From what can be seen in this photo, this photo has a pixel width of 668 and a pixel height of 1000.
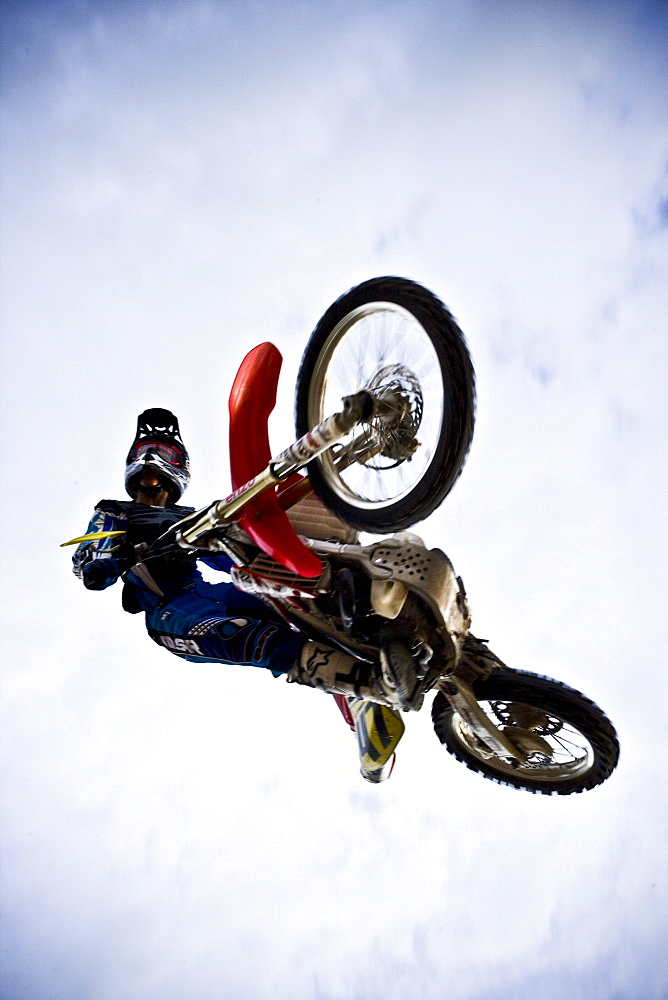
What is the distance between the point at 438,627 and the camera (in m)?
4.96

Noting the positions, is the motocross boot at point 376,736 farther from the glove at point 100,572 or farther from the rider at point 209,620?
the glove at point 100,572

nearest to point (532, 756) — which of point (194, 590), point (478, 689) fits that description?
point (478, 689)

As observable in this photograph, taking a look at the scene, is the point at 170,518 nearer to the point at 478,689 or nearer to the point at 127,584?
the point at 127,584

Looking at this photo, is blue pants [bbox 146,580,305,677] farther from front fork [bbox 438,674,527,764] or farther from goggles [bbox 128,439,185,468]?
goggles [bbox 128,439,185,468]

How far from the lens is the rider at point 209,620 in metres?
5.23

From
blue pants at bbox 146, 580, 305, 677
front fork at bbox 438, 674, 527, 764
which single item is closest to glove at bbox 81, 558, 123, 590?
blue pants at bbox 146, 580, 305, 677

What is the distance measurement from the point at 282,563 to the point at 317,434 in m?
0.83

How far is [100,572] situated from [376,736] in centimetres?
226

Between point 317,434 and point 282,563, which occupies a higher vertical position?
point 317,434

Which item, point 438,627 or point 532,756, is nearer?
point 438,627

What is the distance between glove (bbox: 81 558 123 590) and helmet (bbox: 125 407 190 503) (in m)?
1.19

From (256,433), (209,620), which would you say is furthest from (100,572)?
(256,433)

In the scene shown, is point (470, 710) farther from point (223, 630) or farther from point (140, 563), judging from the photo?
point (140, 563)

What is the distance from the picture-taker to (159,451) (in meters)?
6.97
